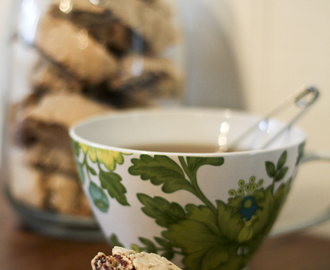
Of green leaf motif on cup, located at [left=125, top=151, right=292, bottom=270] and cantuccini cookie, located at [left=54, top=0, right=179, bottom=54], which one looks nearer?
green leaf motif on cup, located at [left=125, top=151, right=292, bottom=270]

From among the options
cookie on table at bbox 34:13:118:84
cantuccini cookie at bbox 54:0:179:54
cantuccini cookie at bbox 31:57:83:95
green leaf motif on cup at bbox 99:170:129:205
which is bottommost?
green leaf motif on cup at bbox 99:170:129:205

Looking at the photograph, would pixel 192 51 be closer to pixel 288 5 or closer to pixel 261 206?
pixel 288 5

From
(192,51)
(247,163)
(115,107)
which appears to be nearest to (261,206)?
(247,163)

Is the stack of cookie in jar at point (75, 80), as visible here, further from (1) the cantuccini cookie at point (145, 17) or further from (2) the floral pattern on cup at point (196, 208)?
(2) the floral pattern on cup at point (196, 208)

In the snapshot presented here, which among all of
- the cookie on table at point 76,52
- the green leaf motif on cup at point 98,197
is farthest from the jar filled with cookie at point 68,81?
the green leaf motif on cup at point 98,197

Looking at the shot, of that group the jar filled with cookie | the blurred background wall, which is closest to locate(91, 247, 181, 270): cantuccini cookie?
the jar filled with cookie

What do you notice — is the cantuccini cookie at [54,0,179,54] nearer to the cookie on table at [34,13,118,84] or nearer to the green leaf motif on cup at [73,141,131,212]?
the cookie on table at [34,13,118,84]
